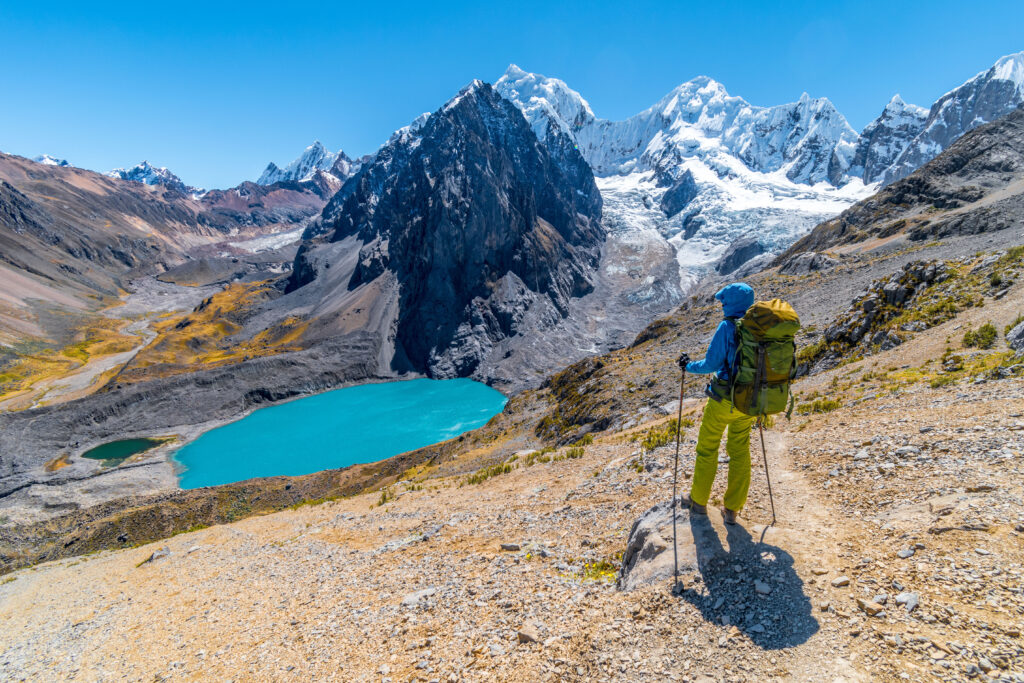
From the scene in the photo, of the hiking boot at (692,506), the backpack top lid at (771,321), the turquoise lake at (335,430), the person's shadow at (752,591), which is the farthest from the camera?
the turquoise lake at (335,430)

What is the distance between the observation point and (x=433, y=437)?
74.8 meters

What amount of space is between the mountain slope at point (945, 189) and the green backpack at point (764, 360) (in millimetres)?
58477

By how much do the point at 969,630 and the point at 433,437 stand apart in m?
73.9

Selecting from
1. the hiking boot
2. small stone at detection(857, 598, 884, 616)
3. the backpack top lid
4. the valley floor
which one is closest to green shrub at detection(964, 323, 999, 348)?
the valley floor

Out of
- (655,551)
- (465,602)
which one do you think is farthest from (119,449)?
(655,551)

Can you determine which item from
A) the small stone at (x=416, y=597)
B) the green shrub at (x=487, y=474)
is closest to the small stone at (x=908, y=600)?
the small stone at (x=416, y=597)

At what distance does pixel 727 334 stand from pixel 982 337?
1339 centimetres

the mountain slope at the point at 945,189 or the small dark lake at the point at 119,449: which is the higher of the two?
the mountain slope at the point at 945,189

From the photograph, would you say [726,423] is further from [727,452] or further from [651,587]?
[651,587]

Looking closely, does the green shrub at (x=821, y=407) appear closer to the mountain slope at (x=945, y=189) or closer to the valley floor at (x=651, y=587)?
the valley floor at (x=651, y=587)

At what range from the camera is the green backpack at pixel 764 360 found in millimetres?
6125

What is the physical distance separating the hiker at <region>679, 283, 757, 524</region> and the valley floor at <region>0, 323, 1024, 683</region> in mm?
549

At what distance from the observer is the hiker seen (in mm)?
6762

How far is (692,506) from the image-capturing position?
727 cm
